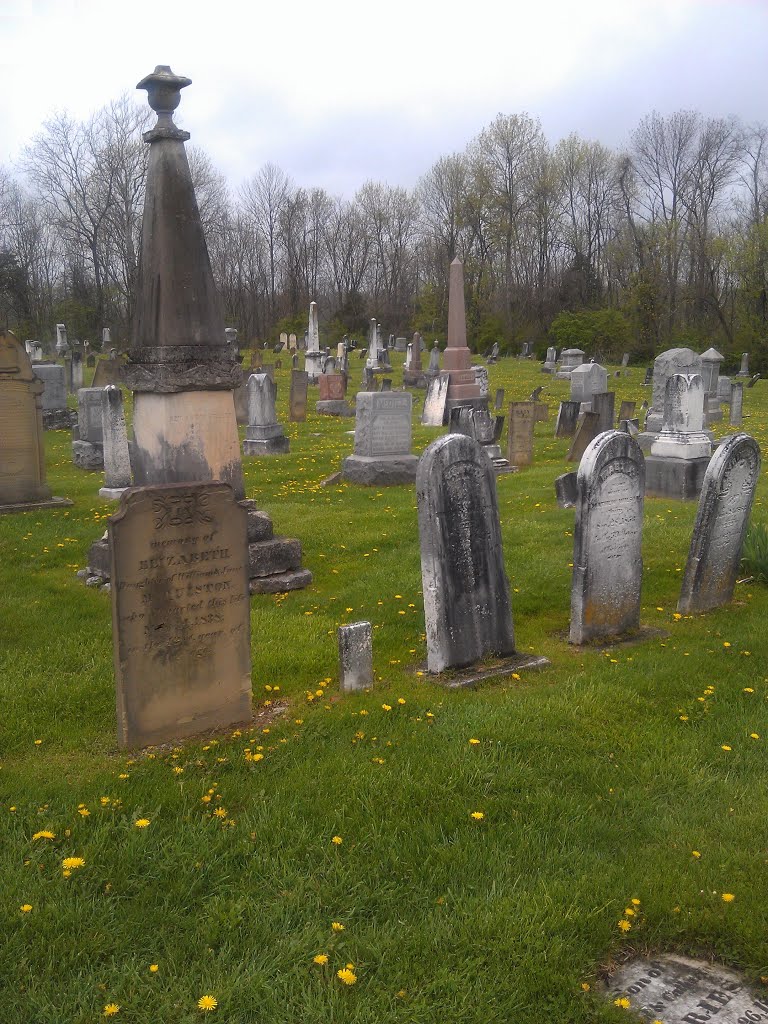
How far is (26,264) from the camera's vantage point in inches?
2015

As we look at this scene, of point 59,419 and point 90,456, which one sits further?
point 59,419

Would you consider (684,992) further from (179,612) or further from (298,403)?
(298,403)

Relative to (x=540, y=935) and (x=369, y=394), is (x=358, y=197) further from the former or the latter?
(x=540, y=935)

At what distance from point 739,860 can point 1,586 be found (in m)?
6.29

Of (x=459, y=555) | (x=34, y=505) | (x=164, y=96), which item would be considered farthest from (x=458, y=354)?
(x=459, y=555)

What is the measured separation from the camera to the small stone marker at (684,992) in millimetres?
2729

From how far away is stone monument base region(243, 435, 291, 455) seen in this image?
15.4 meters

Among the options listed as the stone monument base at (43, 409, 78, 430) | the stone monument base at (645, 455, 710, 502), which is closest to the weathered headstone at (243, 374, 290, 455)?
the stone monument base at (43, 409, 78, 430)

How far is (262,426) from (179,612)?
11.3 m

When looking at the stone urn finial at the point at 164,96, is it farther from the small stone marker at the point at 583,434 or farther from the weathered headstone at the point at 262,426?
the small stone marker at the point at 583,434

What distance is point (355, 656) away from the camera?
510 cm

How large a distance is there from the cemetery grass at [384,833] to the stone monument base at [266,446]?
30.2ft

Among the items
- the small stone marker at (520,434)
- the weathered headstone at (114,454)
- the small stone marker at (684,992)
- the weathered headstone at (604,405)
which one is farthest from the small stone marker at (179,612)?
the weathered headstone at (604,405)

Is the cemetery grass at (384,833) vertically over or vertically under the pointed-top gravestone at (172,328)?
under
